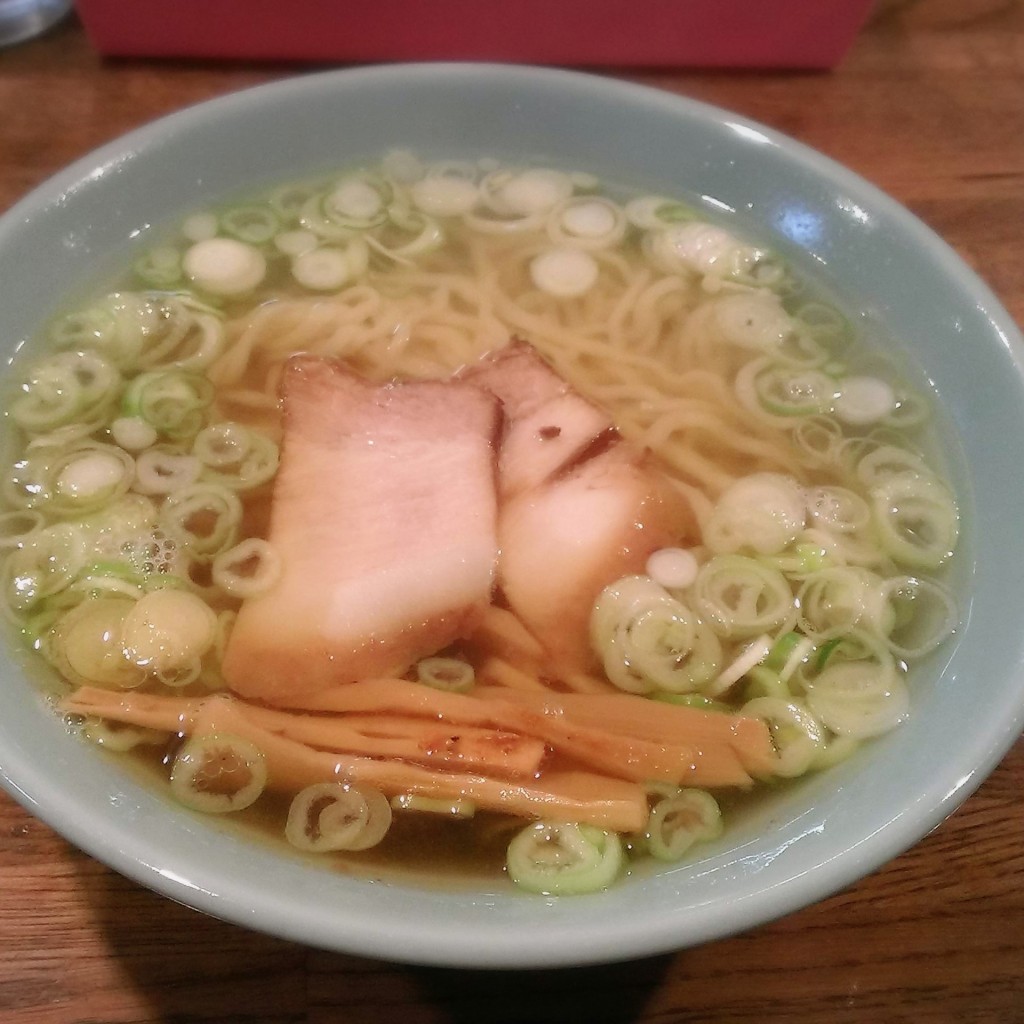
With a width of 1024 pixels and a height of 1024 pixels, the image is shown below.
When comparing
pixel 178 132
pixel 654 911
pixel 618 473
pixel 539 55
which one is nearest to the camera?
pixel 654 911

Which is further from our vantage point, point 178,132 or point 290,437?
point 178,132

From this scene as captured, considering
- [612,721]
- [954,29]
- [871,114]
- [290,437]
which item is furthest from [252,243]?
[954,29]

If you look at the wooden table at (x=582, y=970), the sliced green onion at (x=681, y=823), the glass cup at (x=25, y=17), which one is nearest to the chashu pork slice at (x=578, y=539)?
the sliced green onion at (x=681, y=823)

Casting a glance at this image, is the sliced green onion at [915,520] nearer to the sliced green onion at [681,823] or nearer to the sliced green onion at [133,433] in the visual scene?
the sliced green onion at [681,823]

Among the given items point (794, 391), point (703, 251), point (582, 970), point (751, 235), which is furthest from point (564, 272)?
point (582, 970)

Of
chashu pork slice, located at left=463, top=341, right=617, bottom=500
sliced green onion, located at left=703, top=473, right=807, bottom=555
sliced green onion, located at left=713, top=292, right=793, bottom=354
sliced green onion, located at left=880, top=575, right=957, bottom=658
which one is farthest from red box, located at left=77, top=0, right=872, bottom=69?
sliced green onion, located at left=880, top=575, right=957, bottom=658

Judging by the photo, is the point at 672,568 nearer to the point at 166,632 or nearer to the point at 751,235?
the point at 166,632

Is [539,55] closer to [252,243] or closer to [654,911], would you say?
[252,243]
